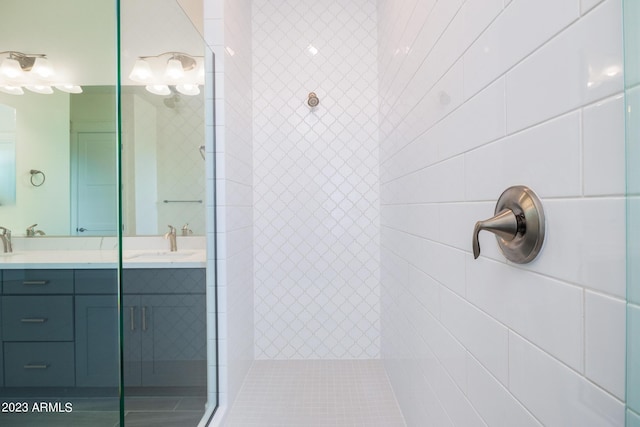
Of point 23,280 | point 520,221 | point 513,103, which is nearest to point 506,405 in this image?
point 520,221

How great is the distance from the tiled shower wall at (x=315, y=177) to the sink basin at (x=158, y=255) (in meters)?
0.97

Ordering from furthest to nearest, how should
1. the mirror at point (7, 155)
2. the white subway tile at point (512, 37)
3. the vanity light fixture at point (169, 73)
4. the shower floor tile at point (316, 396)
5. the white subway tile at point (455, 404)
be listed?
1. the shower floor tile at point (316, 396)
2. the vanity light fixture at point (169, 73)
3. the mirror at point (7, 155)
4. the white subway tile at point (455, 404)
5. the white subway tile at point (512, 37)

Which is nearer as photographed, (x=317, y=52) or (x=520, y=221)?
(x=520, y=221)

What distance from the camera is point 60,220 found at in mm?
1233

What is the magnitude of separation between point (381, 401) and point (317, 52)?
2.49 meters

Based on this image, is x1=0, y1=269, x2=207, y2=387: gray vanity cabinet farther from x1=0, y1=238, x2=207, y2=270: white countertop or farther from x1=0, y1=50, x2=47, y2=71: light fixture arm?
x1=0, y1=50, x2=47, y2=71: light fixture arm

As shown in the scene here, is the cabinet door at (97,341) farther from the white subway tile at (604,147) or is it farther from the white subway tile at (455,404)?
the white subway tile at (604,147)

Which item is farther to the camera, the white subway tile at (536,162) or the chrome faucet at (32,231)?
the chrome faucet at (32,231)

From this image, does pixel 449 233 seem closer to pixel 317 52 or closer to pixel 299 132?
pixel 299 132

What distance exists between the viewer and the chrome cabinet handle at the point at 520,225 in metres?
0.60

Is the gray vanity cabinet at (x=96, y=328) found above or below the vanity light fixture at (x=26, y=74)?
below

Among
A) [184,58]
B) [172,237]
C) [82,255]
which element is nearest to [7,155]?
[82,255]

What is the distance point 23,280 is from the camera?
113 centimetres

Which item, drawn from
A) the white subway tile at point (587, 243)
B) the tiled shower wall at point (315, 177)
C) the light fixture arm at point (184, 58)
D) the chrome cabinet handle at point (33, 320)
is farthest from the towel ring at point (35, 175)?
the tiled shower wall at point (315, 177)
